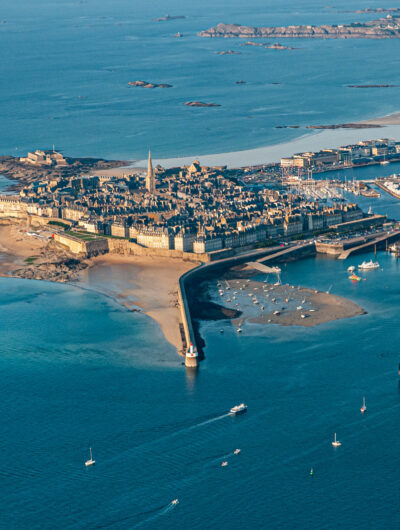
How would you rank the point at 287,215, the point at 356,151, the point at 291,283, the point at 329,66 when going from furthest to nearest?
the point at 329,66
the point at 356,151
the point at 287,215
the point at 291,283

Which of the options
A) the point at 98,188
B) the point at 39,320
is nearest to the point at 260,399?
the point at 39,320


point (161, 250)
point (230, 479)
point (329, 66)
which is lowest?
point (230, 479)

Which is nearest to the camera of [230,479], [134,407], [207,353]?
[230,479]

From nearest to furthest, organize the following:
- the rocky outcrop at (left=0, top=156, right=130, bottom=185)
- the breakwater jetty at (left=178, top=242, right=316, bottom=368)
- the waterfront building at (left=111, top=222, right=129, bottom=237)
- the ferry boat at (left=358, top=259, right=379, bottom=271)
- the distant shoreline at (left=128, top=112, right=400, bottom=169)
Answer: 1. the breakwater jetty at (left=178, top=242, right=316, bottom=368)
2. the ferry boat at (left=358, top=259, right=379, bottom=271)
3. the waterfront building at (left=111, top=222, right=129, bottom=237)
4. the rocky outcrop at (left=0, top=156, right=130, bottom=185)
5. the distant shoreline at (left=128, top=112, right=400, bottom=169)

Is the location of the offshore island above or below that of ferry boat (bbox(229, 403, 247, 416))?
above

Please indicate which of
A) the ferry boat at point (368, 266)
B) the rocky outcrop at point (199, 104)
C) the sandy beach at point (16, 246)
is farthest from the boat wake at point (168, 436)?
the rocky outcrop at point (199, 104)

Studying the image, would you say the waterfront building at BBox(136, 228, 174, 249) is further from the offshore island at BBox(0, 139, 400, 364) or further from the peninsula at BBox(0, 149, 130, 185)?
the peninsula at BBox(0, 149, 130, 185)

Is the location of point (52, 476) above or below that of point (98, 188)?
below

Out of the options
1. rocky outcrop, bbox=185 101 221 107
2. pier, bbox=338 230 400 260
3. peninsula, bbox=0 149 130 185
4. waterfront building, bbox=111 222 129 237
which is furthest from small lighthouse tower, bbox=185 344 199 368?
rocky outcrop, bbox=185 101 221 107

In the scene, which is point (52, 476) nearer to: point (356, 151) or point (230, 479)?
point (230, 479)
